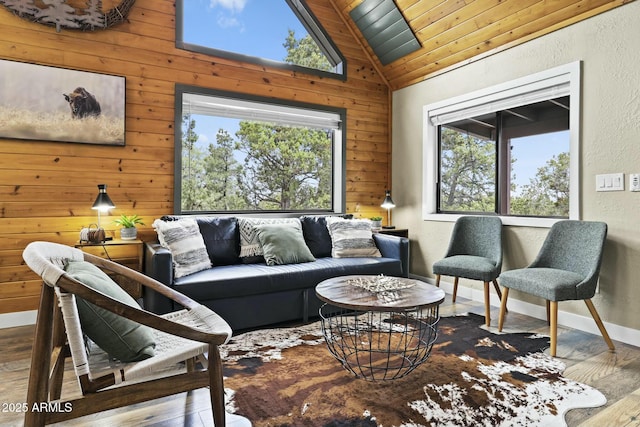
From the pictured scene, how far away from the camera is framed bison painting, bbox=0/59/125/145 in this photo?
2920mm

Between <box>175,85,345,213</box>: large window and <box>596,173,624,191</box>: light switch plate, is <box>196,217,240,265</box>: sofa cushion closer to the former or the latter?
<box>175,85,345,213</box>: large window

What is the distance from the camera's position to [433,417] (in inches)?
68.5

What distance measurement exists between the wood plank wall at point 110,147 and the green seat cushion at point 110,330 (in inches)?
82.5

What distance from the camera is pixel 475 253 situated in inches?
142

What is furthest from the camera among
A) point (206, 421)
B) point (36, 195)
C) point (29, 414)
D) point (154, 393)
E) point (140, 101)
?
point (140, 101)

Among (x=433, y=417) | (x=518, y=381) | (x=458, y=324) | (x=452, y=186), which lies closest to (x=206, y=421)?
(x=433, y=417)

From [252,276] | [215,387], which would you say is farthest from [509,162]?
[215,387]

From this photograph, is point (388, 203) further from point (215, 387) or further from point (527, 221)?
point (215, 387)

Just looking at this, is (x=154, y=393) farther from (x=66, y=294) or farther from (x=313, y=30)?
(x=313, y=30)

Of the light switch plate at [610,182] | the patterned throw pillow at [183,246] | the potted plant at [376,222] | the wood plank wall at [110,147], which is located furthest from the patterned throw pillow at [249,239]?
the light switch plate at [610,182]

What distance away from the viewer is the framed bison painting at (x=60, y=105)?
292 centimetres

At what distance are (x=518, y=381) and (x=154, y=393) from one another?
1.85 m

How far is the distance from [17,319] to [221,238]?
1.65 m

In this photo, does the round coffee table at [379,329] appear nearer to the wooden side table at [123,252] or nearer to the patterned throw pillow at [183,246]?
the patterned throw pillow at [183,246]
